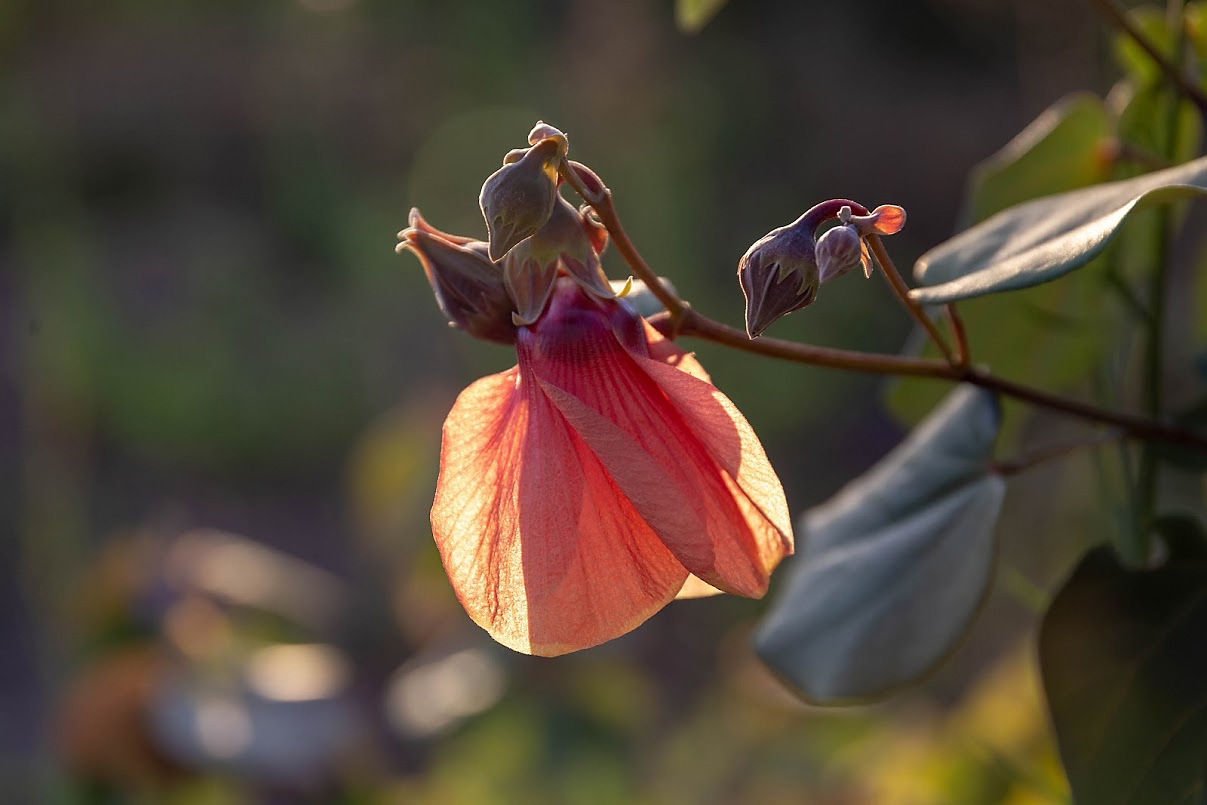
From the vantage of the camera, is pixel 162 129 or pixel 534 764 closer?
pixel 534 764

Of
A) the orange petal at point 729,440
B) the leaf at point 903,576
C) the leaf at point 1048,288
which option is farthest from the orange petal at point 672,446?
the leaf at point 1048,288

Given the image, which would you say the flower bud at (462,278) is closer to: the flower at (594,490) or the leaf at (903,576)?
the flower at (594,490)

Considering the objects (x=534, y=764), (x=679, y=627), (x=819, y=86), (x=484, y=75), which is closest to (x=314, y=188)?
(x=484, y=75)

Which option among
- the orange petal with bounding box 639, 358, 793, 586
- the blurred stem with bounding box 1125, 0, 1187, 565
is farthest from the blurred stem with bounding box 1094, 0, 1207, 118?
the orange petal with bounding box 639, 358, 793, 586

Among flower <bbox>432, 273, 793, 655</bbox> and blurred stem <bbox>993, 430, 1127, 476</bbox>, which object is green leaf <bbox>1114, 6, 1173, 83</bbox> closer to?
blurred stem <bbox>993, 430, 1127, 476</bbox>

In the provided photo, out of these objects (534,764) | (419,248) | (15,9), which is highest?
(15,9)

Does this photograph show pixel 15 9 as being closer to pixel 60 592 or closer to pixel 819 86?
pixel 819 86

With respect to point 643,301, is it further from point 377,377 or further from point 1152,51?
point 377,377
